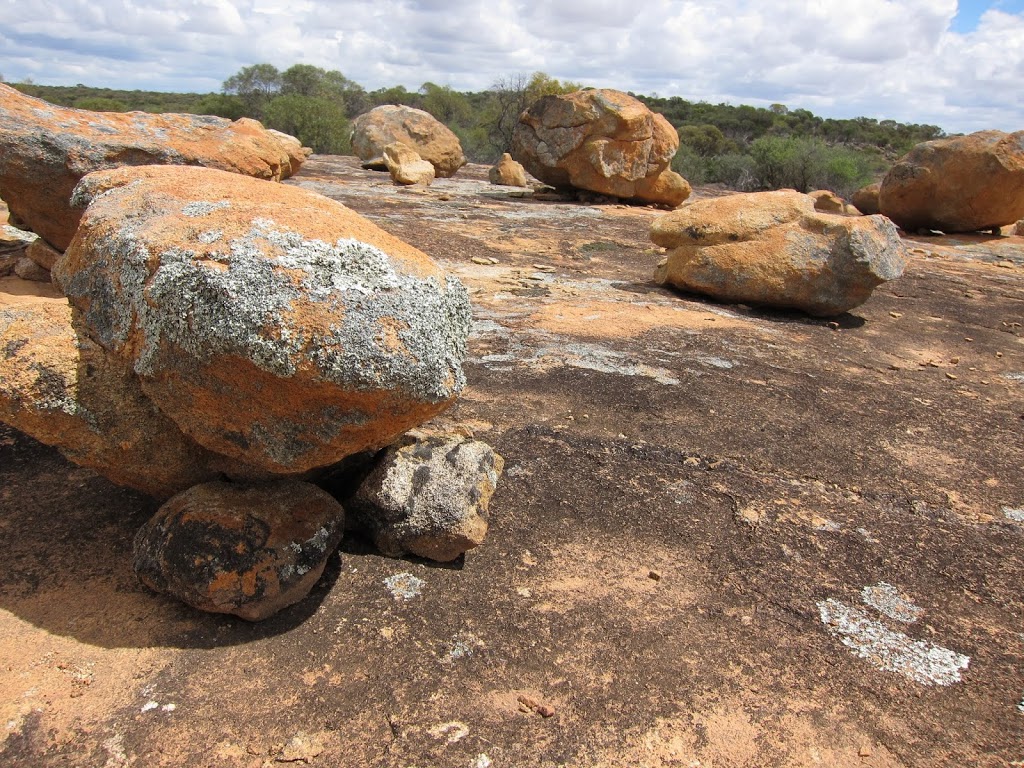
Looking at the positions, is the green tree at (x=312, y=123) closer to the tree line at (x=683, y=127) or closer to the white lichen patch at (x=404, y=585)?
the tree line at (x=683, y=127)

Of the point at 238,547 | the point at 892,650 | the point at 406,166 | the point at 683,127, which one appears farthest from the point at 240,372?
the point at 683,127

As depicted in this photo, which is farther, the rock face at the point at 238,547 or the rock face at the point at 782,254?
the rock face at the point at 782,254

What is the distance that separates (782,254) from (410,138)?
32.4 ft

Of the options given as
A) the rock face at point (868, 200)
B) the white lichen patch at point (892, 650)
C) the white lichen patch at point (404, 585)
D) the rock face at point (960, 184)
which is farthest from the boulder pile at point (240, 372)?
the rock face at point (868, 200)

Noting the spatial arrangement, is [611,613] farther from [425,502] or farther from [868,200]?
[868,200]

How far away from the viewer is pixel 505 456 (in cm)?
333

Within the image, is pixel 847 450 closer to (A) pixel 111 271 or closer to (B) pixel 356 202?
(A) pixel 111 271

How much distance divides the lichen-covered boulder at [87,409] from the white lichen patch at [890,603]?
2.23 meters

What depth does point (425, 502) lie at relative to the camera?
2621 mm

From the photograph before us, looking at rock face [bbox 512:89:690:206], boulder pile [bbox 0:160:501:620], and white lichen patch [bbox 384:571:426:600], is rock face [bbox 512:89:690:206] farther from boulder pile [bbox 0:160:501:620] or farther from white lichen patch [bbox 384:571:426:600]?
white lichen patch [bbox 384:571:426:600]

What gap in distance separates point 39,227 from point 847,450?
552cm

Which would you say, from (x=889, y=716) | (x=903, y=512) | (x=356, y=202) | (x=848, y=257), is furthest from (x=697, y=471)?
(x=356, y=202)

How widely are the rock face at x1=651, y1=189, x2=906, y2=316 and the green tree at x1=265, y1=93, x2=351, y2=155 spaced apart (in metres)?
16.2

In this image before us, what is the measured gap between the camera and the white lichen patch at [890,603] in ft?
8.24
